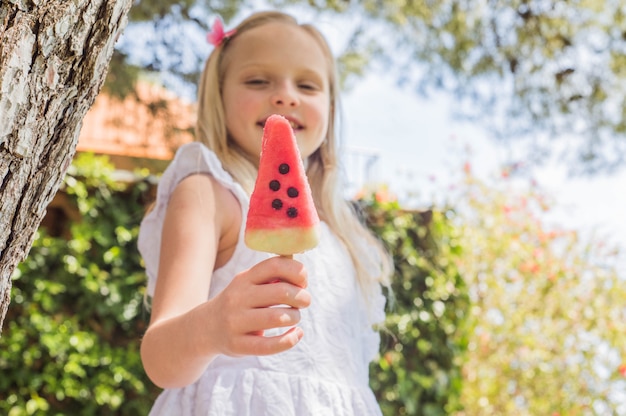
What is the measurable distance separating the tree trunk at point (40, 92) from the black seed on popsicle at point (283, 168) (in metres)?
0.32

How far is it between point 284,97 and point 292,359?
652 mm

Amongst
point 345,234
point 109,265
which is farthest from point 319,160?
point 109,265

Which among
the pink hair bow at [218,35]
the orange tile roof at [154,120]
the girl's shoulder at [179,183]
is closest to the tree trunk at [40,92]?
the girl's shoulder at [179,183]

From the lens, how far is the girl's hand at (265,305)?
1.09 meters

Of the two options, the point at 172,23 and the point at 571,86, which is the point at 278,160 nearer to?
the point at 172,23

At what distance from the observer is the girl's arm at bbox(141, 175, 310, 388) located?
1101 millimetres

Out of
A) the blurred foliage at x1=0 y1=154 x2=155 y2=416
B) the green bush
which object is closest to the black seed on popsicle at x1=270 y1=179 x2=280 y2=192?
the green bush

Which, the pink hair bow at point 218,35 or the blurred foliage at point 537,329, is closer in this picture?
the pink hair bow at point 218,35

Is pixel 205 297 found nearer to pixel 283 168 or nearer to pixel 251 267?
pixel 251 267

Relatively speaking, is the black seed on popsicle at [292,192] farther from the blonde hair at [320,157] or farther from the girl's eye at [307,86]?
the girl's eye at [307,86]

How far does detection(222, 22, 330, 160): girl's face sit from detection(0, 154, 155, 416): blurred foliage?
248 cm

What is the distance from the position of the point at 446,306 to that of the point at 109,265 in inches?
89.0

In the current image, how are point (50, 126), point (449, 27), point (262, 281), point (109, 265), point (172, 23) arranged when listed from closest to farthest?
point (50, 126) < point (262, 281) < point (109, 265) < point (172, 23) < point (449, 27)

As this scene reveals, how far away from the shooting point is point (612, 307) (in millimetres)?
5750
